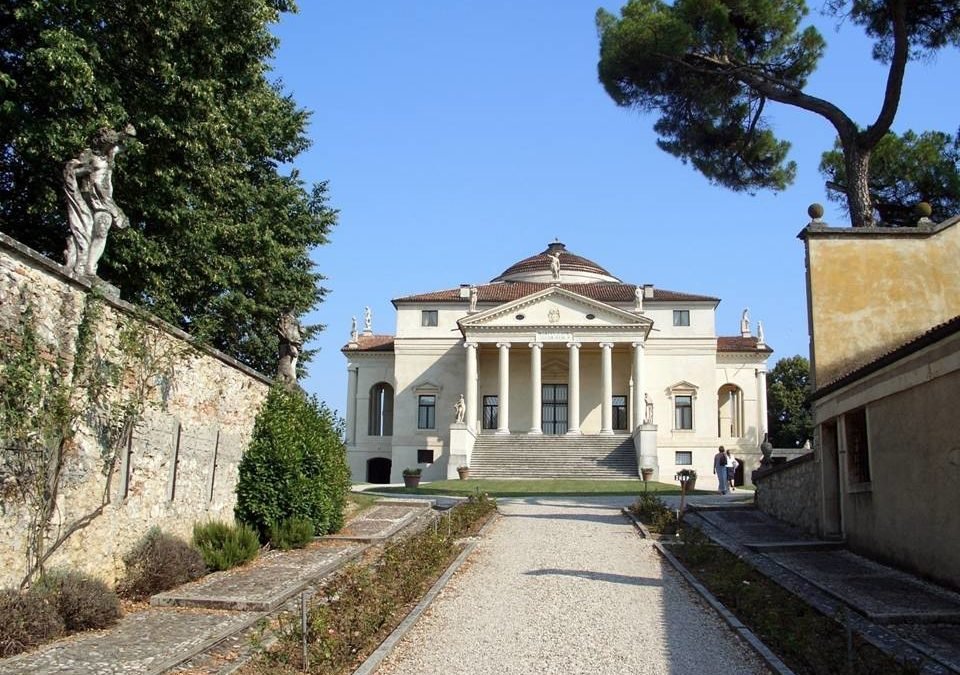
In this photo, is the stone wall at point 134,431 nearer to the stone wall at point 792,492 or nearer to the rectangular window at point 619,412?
the stone wall at point 792,492

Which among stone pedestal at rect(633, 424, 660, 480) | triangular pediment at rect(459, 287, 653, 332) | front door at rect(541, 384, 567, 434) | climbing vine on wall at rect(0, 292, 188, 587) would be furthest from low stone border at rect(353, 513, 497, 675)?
front door at rect(541, 384, 567, 434)

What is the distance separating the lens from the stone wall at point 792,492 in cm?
1733

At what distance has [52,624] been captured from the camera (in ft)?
27.1

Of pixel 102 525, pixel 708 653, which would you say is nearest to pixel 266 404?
pixel 102 525

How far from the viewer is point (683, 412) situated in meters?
52.5

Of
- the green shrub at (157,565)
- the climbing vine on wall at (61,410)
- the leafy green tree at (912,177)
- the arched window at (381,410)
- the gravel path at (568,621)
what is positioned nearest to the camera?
the gravel path at (568,621)

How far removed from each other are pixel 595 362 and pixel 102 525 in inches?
1725

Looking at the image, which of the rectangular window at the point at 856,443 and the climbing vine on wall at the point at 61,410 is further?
the rectangular window at the point at 856,443

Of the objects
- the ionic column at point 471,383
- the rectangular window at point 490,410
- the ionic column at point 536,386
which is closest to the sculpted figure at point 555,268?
the ionic column at point 536,386

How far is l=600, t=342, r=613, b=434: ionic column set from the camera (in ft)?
156

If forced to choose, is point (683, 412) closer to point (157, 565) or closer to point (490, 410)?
point (490, 410)

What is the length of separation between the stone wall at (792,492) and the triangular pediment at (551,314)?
2707 cm

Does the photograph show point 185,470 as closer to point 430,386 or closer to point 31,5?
point 31,5

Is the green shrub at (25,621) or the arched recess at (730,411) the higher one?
the arched recess at (730,411)
